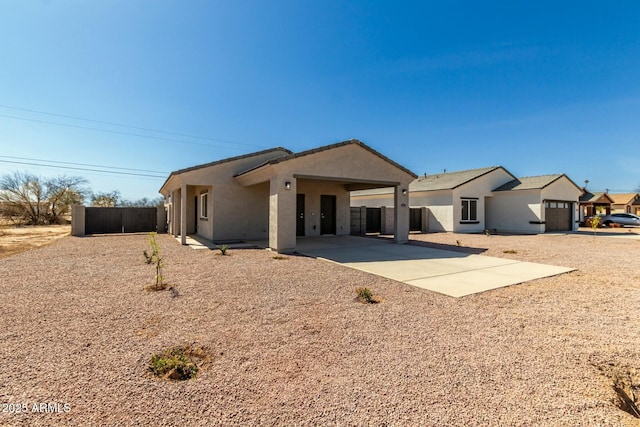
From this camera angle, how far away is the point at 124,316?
4.21m

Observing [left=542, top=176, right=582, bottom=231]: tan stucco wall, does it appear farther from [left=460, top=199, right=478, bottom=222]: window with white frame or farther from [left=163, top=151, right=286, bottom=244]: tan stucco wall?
[left=163, top=151, right=286, bottom=244]: tan stucco wall

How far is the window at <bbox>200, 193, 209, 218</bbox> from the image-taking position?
14445 mm

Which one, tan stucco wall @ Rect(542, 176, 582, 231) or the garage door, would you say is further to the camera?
the garage door

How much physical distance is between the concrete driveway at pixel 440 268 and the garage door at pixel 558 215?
16.0 m

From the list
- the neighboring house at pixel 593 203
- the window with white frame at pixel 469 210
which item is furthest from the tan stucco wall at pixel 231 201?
the neighboring house at pixel 593 203

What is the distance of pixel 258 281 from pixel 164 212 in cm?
1626

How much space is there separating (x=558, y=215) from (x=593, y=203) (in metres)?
12.2

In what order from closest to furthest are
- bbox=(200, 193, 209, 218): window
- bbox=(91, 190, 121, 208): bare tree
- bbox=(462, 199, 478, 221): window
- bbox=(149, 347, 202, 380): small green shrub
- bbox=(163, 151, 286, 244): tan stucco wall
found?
bbox=(149, 347, 202, 380): small green shrub < bbox=(163, 151, 286, 244): tan stucco wall < bbox=(200, 193, 209, 218): window < bbox=(462, 199, 478, 221): window < bbox=(91, 190, 121, 208): bare tree

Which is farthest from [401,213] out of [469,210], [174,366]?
[174,366]

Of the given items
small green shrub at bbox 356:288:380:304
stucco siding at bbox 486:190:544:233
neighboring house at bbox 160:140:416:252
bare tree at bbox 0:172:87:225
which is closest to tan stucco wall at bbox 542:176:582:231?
stucco siding at bbox 486:190:544:233

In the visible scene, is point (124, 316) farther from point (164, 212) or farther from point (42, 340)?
point (164, 212)

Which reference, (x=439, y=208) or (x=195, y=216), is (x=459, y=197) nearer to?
(x=439, y=208)

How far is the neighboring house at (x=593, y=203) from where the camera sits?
2795 cm

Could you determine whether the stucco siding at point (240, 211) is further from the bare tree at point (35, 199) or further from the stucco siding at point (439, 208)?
the bare tree at point (35, 199)
